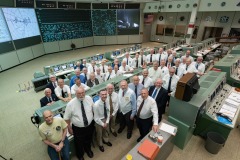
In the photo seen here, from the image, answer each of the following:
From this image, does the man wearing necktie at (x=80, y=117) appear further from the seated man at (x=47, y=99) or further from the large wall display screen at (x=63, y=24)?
the large wall display screen at (x=63, y=24)

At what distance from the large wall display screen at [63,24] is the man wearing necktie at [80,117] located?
981 cm

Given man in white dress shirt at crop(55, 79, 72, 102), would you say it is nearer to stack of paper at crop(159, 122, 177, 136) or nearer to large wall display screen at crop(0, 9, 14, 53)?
stack of paper at crop(159, 122, 177, 136)

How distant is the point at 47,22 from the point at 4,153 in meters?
9.52

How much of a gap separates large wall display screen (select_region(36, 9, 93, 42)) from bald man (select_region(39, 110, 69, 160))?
10040 millimetres

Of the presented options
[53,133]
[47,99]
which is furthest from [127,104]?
[47,99]

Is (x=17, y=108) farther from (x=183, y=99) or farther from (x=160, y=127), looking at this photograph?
(x=183, y=99)

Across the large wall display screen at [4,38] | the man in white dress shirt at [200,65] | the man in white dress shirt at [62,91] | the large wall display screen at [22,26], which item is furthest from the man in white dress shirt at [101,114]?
the large wall display screen at [22,26]

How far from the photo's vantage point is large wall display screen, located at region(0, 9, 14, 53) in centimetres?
756

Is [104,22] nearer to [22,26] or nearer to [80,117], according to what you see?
[22,26]

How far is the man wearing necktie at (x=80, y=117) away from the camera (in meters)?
2.52

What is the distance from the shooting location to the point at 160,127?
8.64 ft

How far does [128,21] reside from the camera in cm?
1343

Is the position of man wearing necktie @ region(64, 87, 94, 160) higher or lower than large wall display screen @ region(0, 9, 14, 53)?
lower

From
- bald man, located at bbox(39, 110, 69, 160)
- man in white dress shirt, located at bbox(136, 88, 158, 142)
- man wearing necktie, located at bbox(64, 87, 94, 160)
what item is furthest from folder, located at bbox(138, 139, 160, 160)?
bald man, located at bbox(39, 110, 69, 160)
